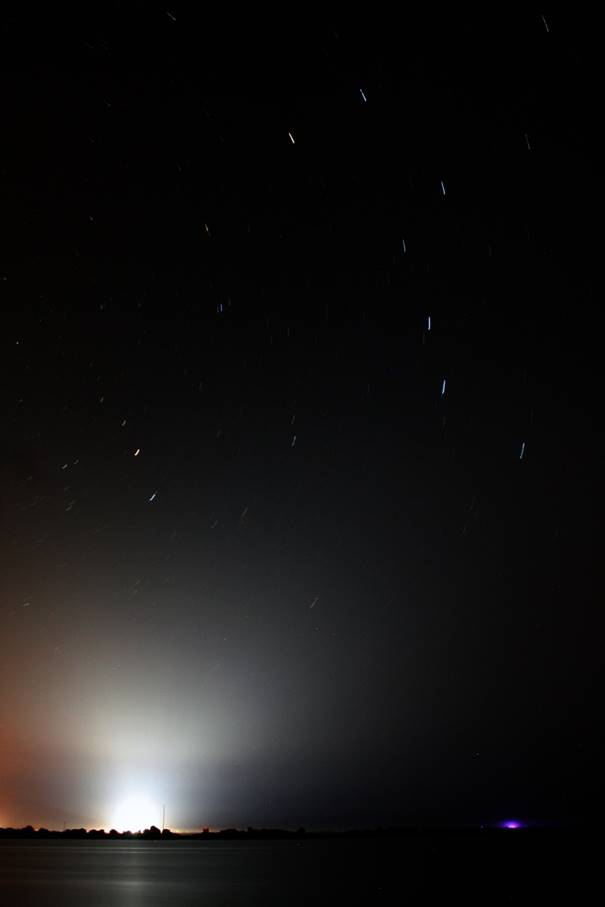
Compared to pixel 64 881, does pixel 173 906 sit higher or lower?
lower

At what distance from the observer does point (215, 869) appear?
5516 centimetres

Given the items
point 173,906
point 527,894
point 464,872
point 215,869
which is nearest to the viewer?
point 173,906

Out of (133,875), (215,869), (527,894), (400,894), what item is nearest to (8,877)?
(133,875)

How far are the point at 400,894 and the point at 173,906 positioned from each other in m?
8.33

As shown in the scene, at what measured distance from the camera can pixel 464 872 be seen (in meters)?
47.9

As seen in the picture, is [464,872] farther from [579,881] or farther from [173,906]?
[173,906]

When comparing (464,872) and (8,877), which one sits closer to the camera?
(8,877)

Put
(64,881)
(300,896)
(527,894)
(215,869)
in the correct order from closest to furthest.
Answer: (300,896) → (527,894) → (64,881) → (215,869)

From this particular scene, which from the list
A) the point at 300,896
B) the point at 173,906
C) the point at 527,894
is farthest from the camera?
the point at 527,894

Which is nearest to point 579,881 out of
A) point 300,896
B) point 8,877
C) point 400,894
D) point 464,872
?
point 464,872

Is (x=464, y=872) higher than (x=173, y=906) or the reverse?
Result: higher

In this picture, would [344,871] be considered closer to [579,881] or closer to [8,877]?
[579,881]

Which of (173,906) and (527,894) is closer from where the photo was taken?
(173,906)

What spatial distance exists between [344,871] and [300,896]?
1903 centimetres
